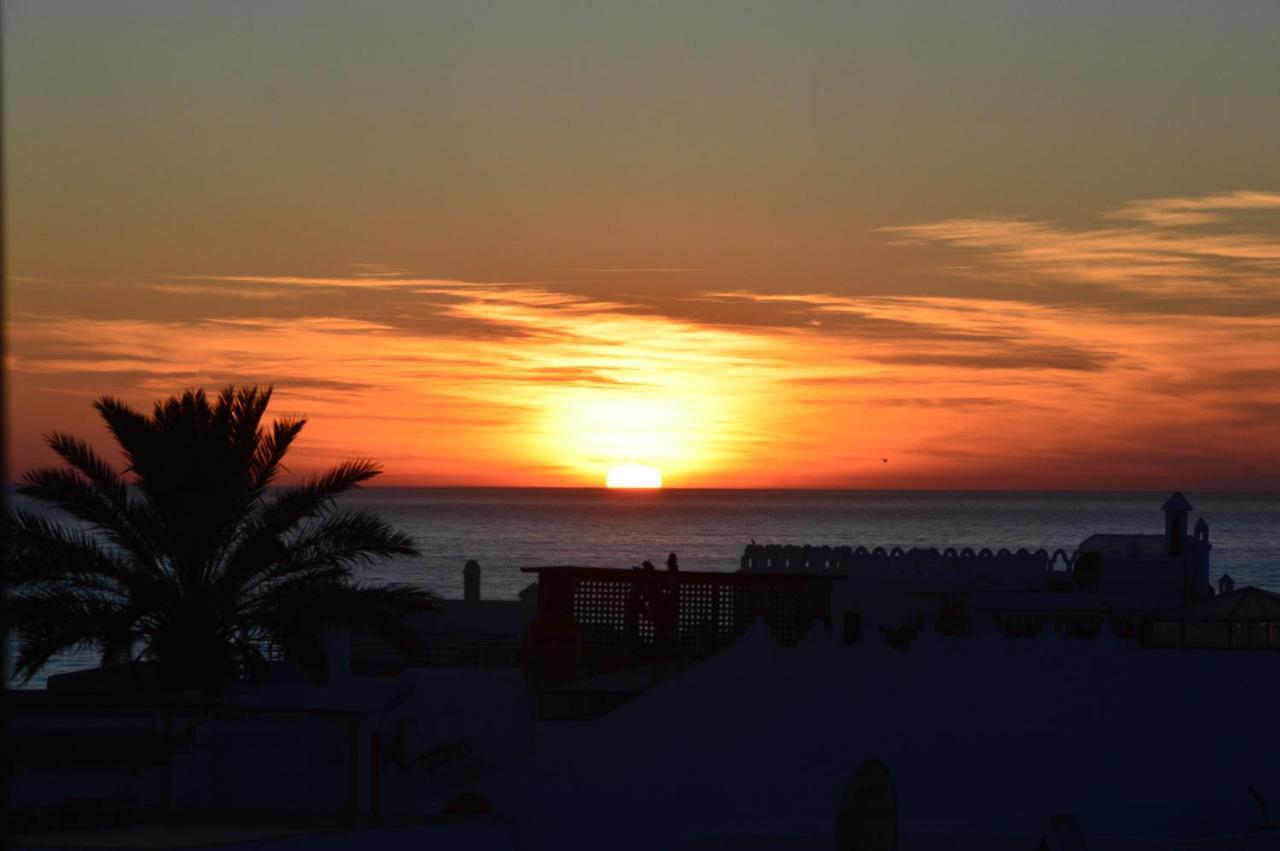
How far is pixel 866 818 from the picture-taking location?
1266 centimetres

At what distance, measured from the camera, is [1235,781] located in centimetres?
1634

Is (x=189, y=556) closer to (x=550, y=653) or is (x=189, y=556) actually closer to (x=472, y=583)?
(x=550, y=653)

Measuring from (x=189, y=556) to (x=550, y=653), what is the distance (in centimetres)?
483

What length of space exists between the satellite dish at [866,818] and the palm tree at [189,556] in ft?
23.2

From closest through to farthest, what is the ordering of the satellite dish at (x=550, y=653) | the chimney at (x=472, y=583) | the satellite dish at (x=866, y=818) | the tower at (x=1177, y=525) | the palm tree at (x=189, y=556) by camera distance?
the satellite dish at (x=866, y=818) → the palm tree at (x=189, y=556) → the satellite dish at (x=550, y=653) → the tower at (x=1177, y=525) → the chimney at (x=472, y=583)

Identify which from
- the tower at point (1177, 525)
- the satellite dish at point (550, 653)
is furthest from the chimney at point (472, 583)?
the tower at point (1177, 525)

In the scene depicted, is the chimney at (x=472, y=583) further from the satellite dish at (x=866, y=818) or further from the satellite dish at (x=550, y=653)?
the satellite dish at (x=866, y=818)

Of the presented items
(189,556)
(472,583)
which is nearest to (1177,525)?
(472,583)

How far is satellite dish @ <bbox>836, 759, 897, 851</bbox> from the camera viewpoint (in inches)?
498

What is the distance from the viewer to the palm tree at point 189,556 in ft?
57.1

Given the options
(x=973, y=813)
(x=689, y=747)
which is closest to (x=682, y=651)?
(x=689, y=747)

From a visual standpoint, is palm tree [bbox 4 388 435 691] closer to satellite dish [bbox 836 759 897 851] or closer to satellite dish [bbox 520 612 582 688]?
satellite dish [bbox 520 612 582 688]

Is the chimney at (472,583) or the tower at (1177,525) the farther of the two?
the chimney at (472,583)

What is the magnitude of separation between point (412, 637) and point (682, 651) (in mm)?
5397
